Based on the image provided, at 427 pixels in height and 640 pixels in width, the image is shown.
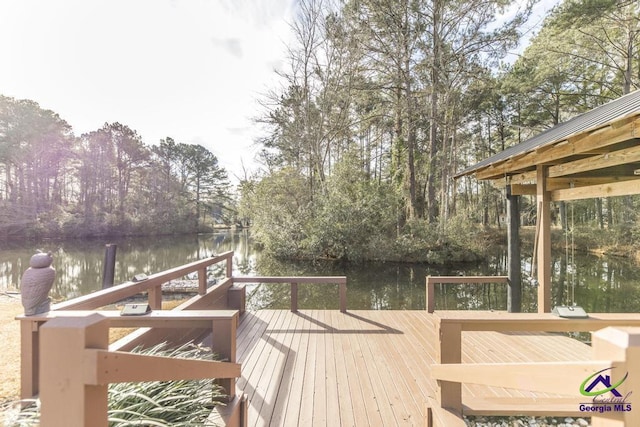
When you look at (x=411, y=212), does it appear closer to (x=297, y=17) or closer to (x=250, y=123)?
(x=250, y=123)

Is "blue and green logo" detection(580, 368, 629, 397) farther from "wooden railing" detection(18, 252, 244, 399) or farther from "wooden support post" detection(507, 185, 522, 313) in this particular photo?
"wooden support post" detection(507, 185, 522, 313)

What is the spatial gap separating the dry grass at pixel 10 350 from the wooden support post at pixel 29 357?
1.68 feet

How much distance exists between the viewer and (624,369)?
23.4 inches

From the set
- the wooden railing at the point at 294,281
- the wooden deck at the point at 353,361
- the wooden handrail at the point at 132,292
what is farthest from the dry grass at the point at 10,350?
the wooden railing at the point at 294,281

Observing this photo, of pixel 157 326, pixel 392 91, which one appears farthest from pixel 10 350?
pixel 392 91

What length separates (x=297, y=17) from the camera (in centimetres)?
1116

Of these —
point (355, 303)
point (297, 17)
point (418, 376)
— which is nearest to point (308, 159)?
point (297, 17)

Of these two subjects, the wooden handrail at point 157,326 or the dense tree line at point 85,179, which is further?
the dense tree line at point 85,179

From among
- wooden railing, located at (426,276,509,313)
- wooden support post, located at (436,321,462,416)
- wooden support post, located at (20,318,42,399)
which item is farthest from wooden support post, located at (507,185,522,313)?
wooden support post, located at (20,318,42,399)

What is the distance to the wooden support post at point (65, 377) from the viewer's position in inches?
23.5

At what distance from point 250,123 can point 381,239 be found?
7477 millimetres

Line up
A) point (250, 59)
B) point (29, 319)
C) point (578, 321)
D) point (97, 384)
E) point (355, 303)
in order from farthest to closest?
point (250, 59), point (355, 303), point (29, 319), point (578, 321), point (97, 384)

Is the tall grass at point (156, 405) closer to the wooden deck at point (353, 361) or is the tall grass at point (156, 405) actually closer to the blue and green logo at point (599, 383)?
the wooden deck at point (353, 361)

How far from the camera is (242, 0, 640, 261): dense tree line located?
35.3 ft
